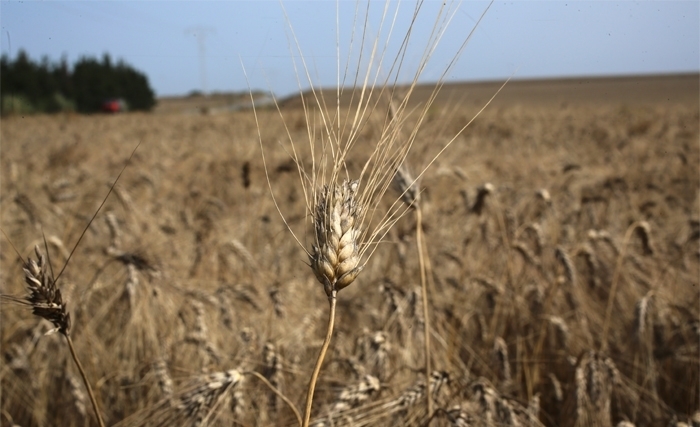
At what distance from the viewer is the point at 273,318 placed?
8.16 ft

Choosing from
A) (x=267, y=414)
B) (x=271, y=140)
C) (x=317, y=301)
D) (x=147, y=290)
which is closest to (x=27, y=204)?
(x=147, y=290)

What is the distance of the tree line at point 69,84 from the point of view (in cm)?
1650

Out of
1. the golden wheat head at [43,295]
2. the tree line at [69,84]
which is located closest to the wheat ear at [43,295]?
the golden wheat head at [43,295]

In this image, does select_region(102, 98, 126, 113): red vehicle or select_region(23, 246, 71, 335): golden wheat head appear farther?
select_region(102, 98, 126, 113): red vehicle

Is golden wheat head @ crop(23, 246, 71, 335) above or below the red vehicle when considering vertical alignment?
below

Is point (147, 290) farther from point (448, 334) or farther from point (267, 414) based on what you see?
point (448, 334)

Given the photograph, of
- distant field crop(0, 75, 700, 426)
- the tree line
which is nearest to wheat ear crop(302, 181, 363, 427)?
distant field crop(0, 75, 700, 426)

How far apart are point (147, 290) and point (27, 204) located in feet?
4.63

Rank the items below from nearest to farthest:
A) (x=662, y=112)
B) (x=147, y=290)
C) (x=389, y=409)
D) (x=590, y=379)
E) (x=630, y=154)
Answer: (x=389, y=409)
(x=590, y=379)
(x=147, y=290)
(x=630, y=154)
(x=662, y=112)

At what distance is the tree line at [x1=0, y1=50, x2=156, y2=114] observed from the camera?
54.1ft

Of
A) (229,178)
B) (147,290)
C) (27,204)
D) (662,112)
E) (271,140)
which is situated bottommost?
(147,290)

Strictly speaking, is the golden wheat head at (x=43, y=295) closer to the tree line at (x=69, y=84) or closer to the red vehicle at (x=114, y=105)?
the tree line at (x=69, y=84)

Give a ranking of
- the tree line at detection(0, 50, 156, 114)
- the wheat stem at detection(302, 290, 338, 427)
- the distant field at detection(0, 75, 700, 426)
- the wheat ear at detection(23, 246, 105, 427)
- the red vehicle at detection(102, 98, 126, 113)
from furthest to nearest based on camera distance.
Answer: the red vehicle at detection(102, 98, 126, 113)
the tree line at detection(0, 50, 156, 114)
the distant field at detection(0, 75, 700, 426)
the wheat ear at detection(23, 246, 105, 427)
the wheat stem at detection(302, 290, 338, 427)

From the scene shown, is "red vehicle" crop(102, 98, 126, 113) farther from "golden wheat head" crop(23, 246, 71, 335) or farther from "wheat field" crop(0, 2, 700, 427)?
"golden wheat head" crop(23, 246, 71, 335)
